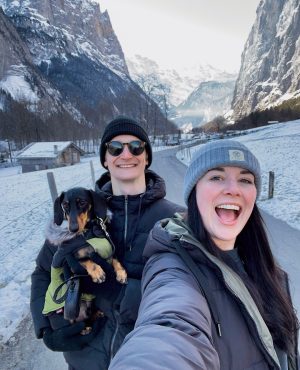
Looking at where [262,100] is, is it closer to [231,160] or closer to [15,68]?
[15,68]

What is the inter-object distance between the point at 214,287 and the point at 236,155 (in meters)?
0.69

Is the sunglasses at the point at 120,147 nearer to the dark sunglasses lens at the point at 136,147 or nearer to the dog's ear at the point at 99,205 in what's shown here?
the dark sunglasses lens at the point at 136,147

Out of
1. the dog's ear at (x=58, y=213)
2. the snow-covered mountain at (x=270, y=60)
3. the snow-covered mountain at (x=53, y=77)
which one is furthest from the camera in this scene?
the snow-covered mountain at (x=270, y=60)

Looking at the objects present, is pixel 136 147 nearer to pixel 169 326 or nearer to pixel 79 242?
pixel 79 242

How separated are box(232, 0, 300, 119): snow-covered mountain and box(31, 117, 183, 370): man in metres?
118

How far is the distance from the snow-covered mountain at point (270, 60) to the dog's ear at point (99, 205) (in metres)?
118

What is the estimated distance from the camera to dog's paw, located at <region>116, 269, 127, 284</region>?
178 cm

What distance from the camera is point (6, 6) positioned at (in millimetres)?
178500

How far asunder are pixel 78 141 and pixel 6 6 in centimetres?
14107

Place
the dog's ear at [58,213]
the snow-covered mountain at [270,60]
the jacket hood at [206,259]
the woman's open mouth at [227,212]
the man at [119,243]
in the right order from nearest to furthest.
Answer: the jacket hood at [206,259], the woman's open mouth at [227,212], the man at [119,243], the dog's ear at [58,213], the snow-covered mountain at [270,60]

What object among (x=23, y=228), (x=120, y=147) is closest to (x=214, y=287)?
(x=120, y=147)

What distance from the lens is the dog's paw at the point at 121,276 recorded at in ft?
5.85

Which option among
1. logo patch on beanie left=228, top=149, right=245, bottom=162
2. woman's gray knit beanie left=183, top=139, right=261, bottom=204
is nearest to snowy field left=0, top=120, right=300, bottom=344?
woman's gray knit beanie left=183, top=139, right=261, bottom=204

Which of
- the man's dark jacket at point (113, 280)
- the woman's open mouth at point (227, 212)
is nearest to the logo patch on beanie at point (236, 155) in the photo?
the woman's open mouth at point (227, 212)
